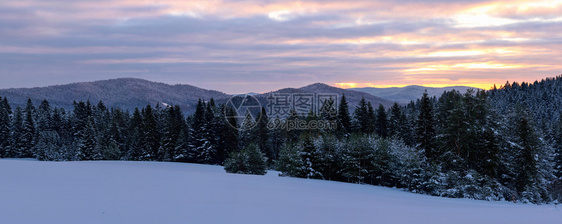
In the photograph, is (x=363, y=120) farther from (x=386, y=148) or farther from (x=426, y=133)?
(x=386, y=148)

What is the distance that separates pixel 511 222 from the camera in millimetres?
11594

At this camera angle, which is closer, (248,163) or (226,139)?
(248,163)

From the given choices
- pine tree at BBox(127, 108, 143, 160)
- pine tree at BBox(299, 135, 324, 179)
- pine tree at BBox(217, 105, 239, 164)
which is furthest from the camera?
pine tree at BBox(127, 108, 143, 160)

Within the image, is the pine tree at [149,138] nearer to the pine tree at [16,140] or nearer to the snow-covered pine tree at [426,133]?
the pine tree at [16,140]

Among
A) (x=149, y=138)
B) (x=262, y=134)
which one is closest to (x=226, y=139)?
(x=262, y=134)

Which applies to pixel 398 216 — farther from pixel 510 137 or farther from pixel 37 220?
pixel 510 137

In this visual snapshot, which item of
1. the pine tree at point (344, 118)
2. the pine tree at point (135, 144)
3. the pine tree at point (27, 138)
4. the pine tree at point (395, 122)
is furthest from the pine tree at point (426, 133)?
the pine tree at point (27, 138)

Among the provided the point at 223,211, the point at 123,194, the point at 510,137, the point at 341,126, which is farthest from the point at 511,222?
the point at 341,126

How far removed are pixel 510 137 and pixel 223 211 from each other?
36.5 m

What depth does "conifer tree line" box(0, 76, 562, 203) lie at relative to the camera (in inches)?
1272

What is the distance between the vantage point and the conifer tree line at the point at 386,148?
106 feet

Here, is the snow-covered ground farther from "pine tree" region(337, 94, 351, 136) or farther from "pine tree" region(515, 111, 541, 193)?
"pine tree" region(337, 94, 351, 136)

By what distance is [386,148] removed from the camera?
118 ft

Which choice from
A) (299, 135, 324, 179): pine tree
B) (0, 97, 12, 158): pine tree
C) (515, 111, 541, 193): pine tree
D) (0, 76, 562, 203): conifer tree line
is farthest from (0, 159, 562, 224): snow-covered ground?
(0, 97, 12, 158): pine tree
